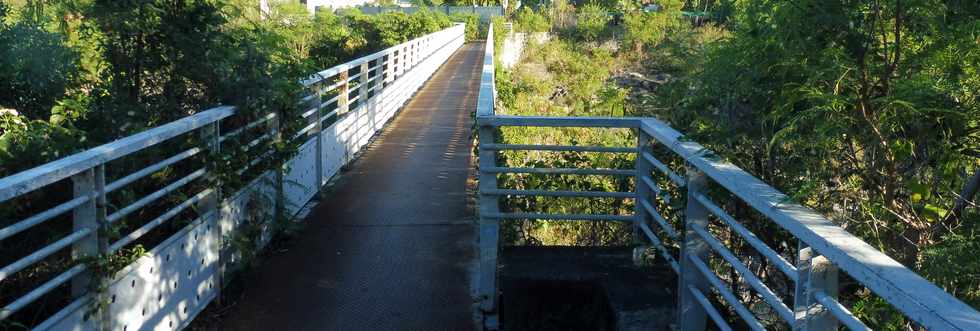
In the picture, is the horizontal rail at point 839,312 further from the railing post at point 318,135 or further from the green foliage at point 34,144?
the railing post at point 318,135

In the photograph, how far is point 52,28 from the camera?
7531 mm

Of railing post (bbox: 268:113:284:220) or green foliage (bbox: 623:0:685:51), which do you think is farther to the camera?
green foliage (bbox: 623:0:685:51)

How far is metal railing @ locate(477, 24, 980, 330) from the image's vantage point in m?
2.58

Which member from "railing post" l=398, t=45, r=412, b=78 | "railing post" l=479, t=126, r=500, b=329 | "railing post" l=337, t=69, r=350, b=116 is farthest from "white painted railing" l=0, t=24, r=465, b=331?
"railing post" l=398, t=45, r=412, b=78

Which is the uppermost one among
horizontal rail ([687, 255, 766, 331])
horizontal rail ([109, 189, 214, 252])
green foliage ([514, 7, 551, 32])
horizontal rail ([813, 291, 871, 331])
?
green foliage ([514, 7, 551, 32])

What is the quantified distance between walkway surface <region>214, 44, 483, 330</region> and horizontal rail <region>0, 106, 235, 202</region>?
4.26ft

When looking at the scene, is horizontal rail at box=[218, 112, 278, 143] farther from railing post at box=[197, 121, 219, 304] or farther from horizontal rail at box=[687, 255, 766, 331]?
horizontal rail at box=[687, 255, 766, 331]

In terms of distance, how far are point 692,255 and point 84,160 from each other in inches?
115

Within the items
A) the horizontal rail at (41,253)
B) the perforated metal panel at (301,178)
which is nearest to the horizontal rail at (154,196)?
the horizontal rail at (41,253)

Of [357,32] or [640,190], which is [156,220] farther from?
[357,32]

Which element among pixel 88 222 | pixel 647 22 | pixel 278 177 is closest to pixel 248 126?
pixel 278 177

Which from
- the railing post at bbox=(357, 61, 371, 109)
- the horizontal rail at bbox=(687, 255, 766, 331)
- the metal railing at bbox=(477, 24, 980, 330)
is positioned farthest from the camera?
the railing post at bbox=(357, 61, 371, 109)

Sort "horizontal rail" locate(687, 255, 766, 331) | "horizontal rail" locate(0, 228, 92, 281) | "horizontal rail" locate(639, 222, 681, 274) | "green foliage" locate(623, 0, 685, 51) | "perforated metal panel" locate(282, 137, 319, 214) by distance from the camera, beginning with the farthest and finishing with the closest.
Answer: "green foliage" locate(623, 0, 685, 51), "perforated metal panel" locate(282, 137, 319, 214), "horizontal rail" locate(639, 222, 681, 274), "horizontal rail" locate(687, 255, 766, 331), "horizontal rail" locate(0, 228, 92, 281)

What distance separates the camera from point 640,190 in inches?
247
